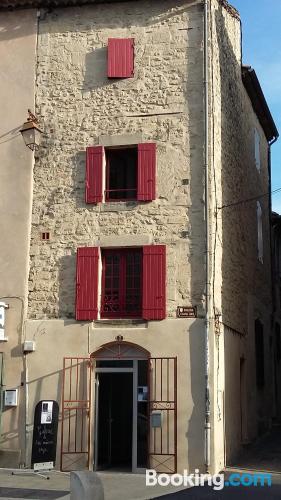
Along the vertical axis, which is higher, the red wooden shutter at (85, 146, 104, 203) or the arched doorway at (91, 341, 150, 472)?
the red wooden shutter at (85, 146, 104, 203)

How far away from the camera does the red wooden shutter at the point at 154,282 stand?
12.9 m

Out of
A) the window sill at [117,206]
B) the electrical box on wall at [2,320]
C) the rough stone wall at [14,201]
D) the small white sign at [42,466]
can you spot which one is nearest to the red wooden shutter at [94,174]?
the window sill at [117,206]

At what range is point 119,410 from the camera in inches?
519

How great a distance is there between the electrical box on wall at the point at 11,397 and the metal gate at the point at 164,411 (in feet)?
9.24

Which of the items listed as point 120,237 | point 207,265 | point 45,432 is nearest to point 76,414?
point 45,432

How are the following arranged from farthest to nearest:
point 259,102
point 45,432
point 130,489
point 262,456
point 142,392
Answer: point 259,102 → point 262,456 → point 142,392 → point 45,432 → point 130,489

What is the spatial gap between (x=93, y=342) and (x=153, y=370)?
53.6 inches

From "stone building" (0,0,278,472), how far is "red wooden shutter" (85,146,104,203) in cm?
4

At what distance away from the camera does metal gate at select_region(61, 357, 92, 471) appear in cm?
1271

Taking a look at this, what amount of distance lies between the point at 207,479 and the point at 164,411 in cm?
152

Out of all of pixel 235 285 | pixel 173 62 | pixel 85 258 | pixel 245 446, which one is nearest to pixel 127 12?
pixel 173 62

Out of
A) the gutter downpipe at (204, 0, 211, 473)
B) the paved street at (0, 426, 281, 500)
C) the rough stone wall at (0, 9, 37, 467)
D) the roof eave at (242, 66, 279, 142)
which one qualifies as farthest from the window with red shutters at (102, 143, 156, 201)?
the roof eave at (242, 66, 279, 142)

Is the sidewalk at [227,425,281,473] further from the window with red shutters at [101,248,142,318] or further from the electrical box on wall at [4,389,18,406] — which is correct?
the electrical box on wall at [4,389,18,406]

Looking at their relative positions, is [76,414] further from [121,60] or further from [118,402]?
[121,60]
